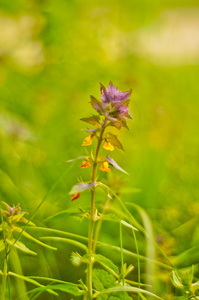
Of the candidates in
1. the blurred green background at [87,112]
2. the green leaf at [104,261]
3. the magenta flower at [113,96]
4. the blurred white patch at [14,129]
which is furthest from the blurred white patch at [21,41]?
the green leaf at [104,261]

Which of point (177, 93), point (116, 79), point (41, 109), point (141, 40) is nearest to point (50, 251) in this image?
point (41, 109)

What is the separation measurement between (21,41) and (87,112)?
1.63 ft

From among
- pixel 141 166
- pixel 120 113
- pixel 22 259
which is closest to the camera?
pixel 120 113

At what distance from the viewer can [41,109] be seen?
1761mm

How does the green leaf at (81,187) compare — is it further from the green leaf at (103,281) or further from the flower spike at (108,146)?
the green leaf at (103,281)

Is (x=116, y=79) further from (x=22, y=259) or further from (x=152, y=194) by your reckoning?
(x=22, y=259)

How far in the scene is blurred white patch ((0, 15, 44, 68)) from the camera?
1.87m

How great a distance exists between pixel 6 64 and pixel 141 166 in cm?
101

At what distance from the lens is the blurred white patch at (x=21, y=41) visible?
187cm

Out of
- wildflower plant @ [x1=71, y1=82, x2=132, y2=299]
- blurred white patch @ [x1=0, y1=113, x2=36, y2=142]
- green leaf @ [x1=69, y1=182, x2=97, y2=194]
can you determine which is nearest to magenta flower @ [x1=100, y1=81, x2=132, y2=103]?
wildflower plant @ [x1=71, y1=82, x2=132, y2=299]

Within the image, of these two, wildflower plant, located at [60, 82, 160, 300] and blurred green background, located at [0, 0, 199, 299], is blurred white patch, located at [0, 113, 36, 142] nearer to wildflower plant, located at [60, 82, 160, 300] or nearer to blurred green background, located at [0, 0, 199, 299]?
blurred green background, located at [0, 0, 199, 299]

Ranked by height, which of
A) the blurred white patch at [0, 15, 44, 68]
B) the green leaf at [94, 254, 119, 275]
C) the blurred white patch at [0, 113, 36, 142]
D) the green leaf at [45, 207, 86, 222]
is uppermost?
the blurred white patch at [0, 15, 44, 68]

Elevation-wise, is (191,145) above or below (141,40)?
below

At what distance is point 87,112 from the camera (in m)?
1.77
